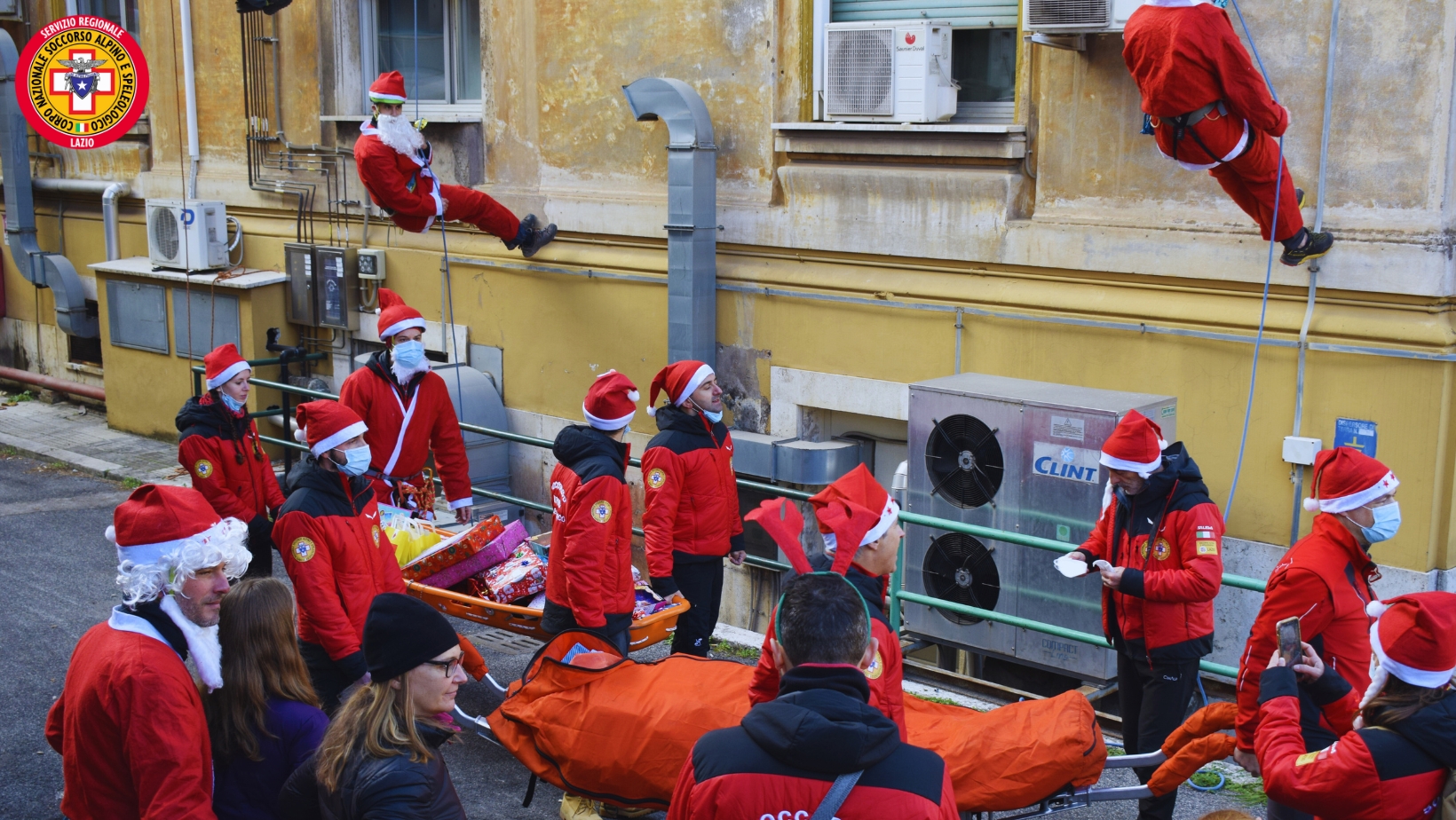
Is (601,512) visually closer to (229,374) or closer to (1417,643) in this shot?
(229,374)

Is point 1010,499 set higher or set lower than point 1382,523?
lower

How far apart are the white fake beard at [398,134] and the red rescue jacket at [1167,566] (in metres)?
6.25

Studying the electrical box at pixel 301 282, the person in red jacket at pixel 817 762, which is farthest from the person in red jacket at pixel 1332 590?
the electrical box at pixel 301 282

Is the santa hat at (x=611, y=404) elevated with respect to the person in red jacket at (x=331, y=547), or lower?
elevated

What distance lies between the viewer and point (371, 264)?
11.8 metres

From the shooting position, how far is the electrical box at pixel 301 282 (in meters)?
12.2

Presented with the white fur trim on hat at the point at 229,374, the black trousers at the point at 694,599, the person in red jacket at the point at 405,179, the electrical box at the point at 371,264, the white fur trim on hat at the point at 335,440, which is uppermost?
the person in red jacket at the point at 405,179

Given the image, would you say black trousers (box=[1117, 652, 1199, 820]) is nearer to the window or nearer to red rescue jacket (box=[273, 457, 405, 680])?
red rescue jacket (box=[273, 457, 405, 680])

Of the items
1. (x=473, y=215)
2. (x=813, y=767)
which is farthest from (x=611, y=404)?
(x=473, y=215)

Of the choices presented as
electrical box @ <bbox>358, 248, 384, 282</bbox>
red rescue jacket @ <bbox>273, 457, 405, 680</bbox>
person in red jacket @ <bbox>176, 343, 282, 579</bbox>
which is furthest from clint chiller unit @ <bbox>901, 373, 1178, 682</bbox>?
electrical box @ <bbox>358, 248, 384, 282</bbox>

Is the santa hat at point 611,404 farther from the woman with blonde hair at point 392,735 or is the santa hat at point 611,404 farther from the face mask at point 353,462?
the woman with blonde hair at point 392,735

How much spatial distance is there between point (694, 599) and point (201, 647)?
138 inches

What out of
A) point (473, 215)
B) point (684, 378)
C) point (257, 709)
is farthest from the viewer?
point (473, 215)

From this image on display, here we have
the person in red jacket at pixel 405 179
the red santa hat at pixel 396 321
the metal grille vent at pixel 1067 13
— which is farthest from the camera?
the person in red jacket at pixel 405 179
